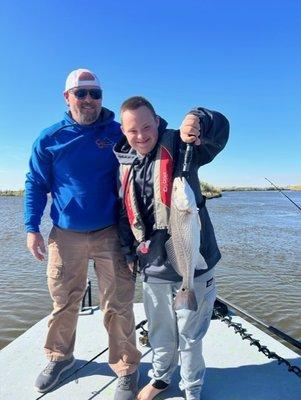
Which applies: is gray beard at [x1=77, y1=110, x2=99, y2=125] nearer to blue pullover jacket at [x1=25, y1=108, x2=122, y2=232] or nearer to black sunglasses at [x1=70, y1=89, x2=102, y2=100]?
blue pullover jacket at [x1=25, y1=108, x2=122, y2=232]

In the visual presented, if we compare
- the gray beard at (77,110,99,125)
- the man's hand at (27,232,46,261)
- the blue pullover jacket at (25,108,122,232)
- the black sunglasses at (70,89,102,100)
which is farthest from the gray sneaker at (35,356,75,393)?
the black sunglasses at (70,89,102,100)

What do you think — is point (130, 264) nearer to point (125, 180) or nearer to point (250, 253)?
point (125, 180)

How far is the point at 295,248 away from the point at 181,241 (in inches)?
547

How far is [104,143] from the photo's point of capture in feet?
12.4

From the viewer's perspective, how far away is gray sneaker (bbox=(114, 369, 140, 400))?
363 cm

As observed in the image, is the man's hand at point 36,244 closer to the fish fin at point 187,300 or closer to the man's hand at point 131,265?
the man's hand at point 131,265

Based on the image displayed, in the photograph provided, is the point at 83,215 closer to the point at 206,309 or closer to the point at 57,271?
the point at 57,271

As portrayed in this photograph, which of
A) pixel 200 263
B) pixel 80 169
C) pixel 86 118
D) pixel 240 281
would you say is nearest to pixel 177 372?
pixel 200 263

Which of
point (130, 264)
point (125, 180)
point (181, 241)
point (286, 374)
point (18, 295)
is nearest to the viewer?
point (181, 241)

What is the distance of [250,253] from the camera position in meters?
14.9

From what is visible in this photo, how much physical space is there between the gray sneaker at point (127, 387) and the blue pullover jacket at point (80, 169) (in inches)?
55.4

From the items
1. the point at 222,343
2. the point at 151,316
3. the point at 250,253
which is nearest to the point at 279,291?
the point at 250,253

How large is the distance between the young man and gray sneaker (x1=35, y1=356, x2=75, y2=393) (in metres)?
1.08

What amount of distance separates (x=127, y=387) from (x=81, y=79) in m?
2.81
